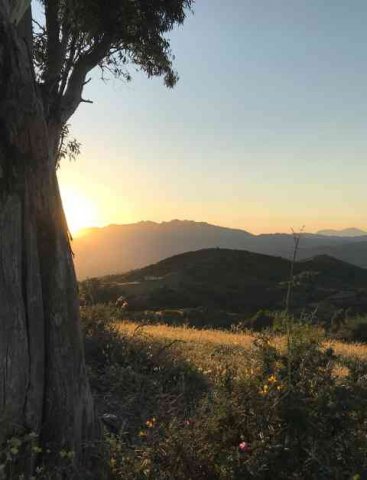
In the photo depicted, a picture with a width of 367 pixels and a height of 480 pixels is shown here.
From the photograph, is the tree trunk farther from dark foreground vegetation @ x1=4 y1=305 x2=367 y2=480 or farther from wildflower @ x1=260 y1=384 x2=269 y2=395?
wildflower @ x1=260 y1=384 x2=269 y2=395

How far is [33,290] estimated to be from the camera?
3930 mm

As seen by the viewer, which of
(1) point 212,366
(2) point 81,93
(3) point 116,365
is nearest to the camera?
(3) point 116,365

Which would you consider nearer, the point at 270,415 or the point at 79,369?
the point at 270,415

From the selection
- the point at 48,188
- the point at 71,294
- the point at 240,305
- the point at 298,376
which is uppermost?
the point at 48,188

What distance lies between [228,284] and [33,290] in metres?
48.8

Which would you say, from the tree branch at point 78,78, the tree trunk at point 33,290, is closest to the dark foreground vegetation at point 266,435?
the tree trunk at point 33,290

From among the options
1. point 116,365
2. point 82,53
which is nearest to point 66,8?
point 82,53

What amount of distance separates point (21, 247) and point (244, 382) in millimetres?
1782

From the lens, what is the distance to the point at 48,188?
159 inches

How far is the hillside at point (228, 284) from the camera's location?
1623 inches

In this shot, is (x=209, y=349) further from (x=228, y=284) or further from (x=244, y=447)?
(x=228, y=284)

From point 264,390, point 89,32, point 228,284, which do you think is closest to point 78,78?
point 89,32

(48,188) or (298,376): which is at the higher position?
(48,188)

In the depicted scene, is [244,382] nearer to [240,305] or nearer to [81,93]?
[81,93]
